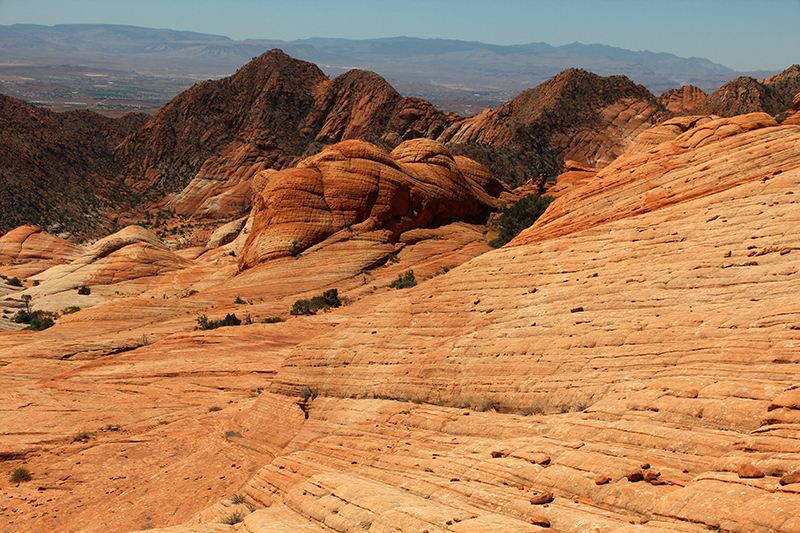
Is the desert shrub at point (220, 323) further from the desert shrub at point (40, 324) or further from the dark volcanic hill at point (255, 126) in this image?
the dark volcanic hill at point (255, 126)

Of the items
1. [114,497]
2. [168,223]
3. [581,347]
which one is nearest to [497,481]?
[581,347]

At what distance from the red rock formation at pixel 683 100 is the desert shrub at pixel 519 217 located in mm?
72404

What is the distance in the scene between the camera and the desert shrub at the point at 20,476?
51.1 feet

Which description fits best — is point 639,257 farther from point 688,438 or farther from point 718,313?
point 688,438

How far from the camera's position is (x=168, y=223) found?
97812 millimetres

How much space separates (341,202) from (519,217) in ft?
45.7

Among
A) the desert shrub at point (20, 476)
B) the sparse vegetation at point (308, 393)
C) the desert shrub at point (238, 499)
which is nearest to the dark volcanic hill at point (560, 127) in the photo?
the sparse vegetation at point (308, 393)

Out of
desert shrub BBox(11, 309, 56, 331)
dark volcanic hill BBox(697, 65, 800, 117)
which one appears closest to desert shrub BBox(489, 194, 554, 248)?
desert shrub BBox(11, 309, 56, 331)

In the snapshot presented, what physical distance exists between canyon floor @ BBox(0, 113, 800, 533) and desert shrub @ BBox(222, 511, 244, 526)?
13cm

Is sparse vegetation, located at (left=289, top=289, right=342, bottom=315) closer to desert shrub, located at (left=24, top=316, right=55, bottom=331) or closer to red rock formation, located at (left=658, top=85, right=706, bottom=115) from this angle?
desert shrub, located at (left=24, top=316, right=55, bottom=331)

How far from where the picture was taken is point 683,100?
351 ft

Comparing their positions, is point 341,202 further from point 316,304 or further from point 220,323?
point 220,323

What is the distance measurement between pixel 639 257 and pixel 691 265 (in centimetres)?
189

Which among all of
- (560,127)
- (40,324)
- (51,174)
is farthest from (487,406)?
(51,174)
